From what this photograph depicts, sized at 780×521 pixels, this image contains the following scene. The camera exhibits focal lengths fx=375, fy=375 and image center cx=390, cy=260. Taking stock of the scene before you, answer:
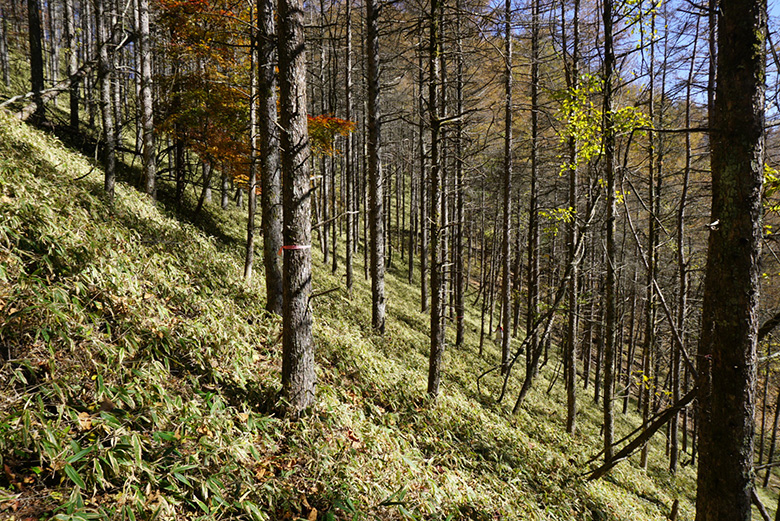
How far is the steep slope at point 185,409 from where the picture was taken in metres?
2.88

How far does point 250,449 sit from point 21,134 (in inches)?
360

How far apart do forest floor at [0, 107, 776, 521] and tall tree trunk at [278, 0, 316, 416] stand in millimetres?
512

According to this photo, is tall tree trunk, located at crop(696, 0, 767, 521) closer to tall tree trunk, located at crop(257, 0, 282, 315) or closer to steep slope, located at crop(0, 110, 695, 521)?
steep slope, located at crop(0, 110, 695, 521)

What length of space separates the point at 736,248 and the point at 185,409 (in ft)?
16.1

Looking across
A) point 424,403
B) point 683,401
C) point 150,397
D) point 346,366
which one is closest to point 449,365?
point 424,403

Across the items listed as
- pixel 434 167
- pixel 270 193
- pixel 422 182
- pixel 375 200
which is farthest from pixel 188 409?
pixel 422 182

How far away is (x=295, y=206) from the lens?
4.12 m

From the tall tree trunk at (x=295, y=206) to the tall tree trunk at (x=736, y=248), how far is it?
365 centimetres

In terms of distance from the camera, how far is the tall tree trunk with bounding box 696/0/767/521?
8.76 feet

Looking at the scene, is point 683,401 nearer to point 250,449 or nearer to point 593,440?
point 250,449

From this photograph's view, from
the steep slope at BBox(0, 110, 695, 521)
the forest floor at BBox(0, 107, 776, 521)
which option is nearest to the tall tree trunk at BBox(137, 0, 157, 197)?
the forest floor at BBox(0, 107, 776, 521)

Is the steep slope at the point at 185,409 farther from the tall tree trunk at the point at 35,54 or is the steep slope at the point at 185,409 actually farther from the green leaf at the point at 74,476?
the tall tree trunk at the point at 35,54

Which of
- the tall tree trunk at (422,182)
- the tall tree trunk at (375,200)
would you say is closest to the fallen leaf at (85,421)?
the tall tree trunk at (422,182)

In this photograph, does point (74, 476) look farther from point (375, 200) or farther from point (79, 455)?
point (375, 200)
